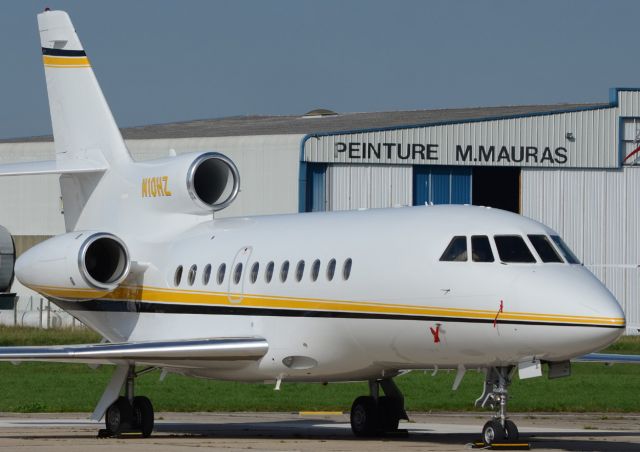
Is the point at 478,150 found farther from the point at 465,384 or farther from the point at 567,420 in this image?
the point at 567,420

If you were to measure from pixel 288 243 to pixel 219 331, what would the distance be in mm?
1783

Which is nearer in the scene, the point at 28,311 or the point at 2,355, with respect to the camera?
the point at 2,355

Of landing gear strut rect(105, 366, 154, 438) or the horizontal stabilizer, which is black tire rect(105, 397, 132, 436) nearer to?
landing gear strut rect(105, 366, 154, 438)

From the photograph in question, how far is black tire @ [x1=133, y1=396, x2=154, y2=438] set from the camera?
2281 cm

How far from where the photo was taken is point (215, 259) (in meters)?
23.0

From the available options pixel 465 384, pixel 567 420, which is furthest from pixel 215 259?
pixel 465 384

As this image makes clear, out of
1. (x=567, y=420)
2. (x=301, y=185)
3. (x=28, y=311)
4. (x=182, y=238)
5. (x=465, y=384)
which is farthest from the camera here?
(x=28, y=311)

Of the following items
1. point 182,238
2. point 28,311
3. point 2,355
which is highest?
point 182,238

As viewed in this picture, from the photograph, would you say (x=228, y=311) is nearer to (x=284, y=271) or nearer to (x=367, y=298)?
(x=284, y=271)

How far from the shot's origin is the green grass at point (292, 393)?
29938 mm

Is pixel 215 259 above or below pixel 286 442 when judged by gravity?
above

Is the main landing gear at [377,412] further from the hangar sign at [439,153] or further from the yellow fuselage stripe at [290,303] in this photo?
the hangar sign at [439,153]

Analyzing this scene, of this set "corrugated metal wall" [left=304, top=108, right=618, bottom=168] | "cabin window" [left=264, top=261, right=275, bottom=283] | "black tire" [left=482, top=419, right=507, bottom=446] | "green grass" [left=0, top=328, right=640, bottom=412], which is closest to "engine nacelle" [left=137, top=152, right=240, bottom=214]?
"cabin window" [left=264, top=261, right=275, bottom=283]

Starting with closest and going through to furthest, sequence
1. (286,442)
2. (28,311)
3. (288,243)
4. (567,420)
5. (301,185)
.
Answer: (286,442)
(288,243)
(567,420)
(301,185)
(28,311)
